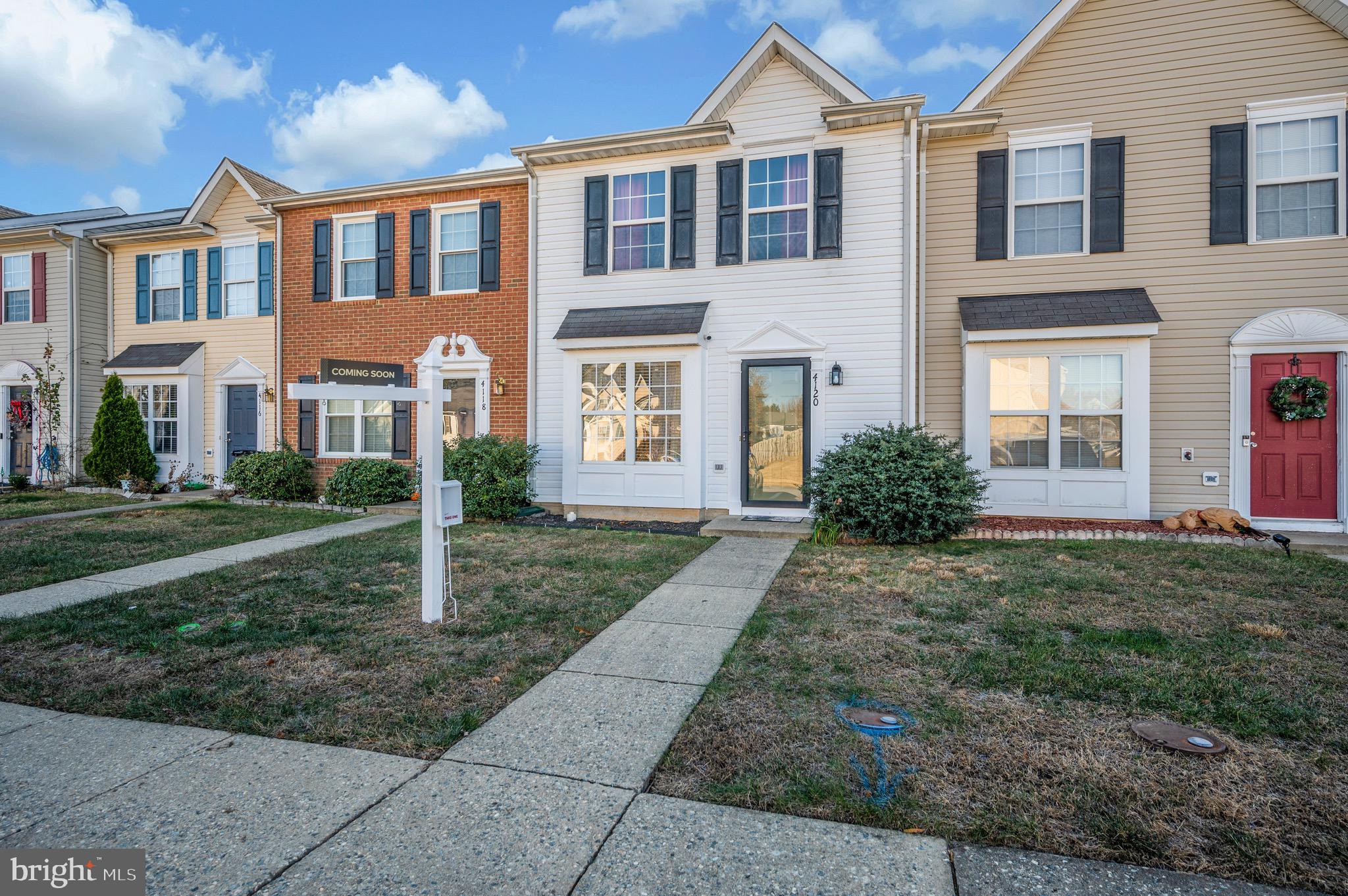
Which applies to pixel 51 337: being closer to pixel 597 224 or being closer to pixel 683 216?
pixel 597 224

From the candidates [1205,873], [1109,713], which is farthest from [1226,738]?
[1205,873]

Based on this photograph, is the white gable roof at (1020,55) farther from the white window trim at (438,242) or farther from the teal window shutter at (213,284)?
the teal window shutter at (213,284)

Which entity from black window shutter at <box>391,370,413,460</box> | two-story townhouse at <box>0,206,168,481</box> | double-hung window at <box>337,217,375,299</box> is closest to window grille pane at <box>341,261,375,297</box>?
double-hung window at <box>337,217,375,299</box>

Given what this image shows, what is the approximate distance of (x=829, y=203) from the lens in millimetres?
9375

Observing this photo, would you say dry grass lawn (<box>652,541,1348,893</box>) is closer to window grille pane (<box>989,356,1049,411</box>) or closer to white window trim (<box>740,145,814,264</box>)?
window grille pane (<box>989,356,1049,411</box>)

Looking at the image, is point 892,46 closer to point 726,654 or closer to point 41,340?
point 726,654

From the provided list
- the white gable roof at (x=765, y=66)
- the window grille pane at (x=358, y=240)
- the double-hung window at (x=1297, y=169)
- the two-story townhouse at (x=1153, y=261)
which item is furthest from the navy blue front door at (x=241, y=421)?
the double-hung window at (x=1297, y=169)

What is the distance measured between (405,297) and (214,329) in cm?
484

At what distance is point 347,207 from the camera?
39.7 ft

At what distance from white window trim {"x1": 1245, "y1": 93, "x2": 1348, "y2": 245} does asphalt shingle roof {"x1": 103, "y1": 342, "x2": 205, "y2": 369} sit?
17.5 m

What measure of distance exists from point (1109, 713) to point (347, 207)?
13114 mm

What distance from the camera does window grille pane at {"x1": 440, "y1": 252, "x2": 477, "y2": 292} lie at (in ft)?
37.9

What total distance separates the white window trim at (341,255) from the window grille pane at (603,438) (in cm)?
472

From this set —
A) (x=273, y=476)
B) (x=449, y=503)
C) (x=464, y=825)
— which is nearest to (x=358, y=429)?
(x=273, y=476)
